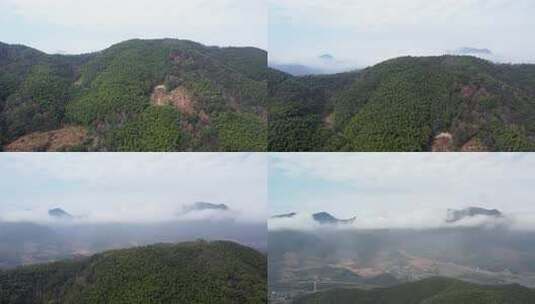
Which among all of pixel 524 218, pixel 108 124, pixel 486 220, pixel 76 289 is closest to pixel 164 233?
pixel 76 289

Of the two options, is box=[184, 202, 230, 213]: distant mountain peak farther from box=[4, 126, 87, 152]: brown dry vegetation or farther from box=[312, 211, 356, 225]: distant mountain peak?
box=[4, 126, 87, 152]: brown dry vegetation

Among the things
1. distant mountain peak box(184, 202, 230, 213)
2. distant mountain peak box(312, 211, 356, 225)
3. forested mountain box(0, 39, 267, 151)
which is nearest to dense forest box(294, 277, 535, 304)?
distant mountain peak box(312, 211, 356, 225)

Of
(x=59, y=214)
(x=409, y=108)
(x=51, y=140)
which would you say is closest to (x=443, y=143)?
(x=409, y=108)

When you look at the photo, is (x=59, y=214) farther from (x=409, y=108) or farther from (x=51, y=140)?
(x=409, y=108)

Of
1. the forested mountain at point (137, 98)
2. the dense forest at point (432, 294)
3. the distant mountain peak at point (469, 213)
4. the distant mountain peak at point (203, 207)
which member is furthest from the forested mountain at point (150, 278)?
the distant mountain peak at point (469, 213)

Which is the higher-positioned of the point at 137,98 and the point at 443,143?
the point at 137,98

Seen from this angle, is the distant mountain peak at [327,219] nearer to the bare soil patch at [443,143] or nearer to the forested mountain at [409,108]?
the forested mountain at [409,108]

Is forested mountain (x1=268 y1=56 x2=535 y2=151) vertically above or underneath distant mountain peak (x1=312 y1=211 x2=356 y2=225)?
above
